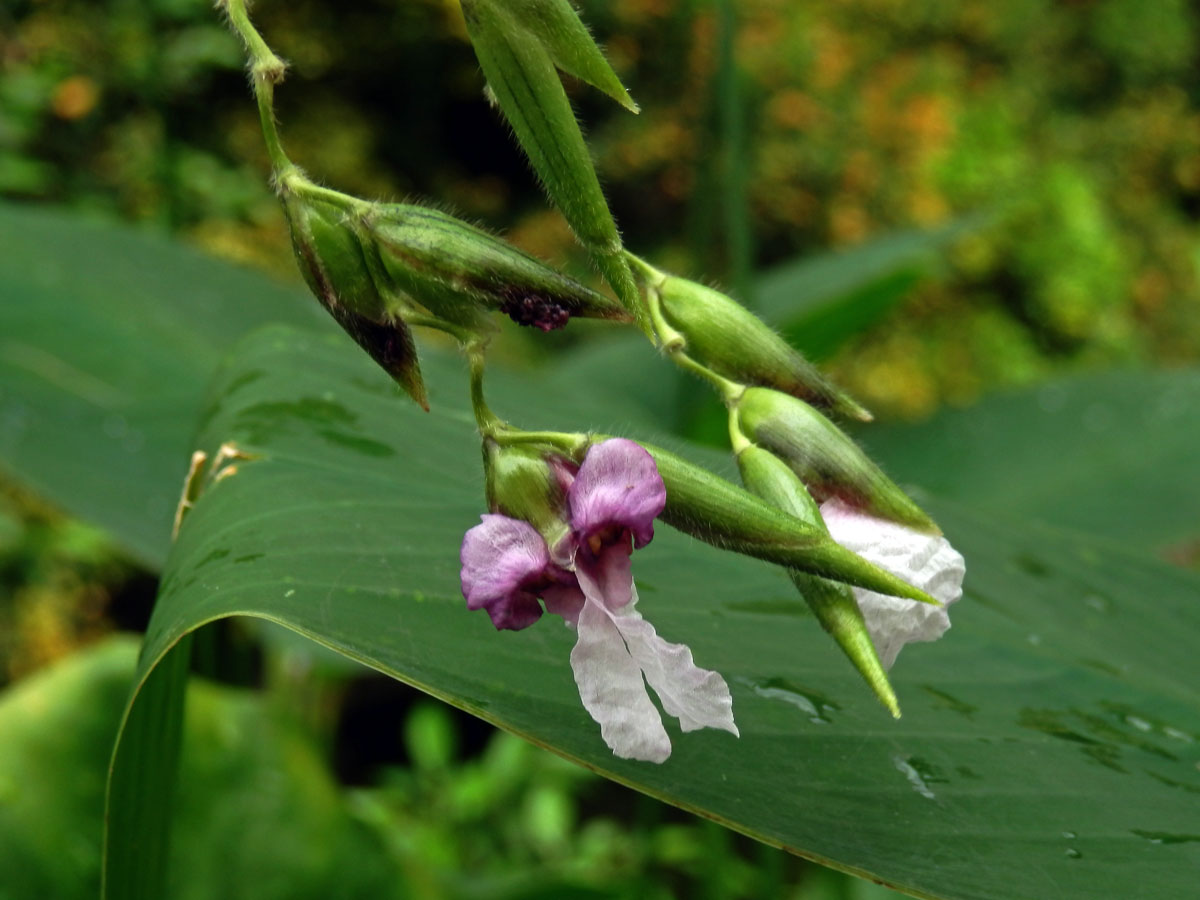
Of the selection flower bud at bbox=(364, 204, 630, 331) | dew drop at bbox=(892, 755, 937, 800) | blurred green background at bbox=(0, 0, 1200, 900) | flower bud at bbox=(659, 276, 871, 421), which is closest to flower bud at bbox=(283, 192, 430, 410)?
flower bud at bbox=(364, 204, 630, 331)

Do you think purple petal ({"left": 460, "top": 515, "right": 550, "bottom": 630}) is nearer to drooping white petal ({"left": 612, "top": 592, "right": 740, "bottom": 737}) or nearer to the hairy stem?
drooping white petal ({"left": 612, "top": 592, "right": 740, "bottom": 737})

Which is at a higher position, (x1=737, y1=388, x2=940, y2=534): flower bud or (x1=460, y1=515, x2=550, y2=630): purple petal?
(x1=737, y1=388, x2=940, y2=534): flower bud

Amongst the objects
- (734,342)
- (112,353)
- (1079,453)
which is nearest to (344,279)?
(734,342)

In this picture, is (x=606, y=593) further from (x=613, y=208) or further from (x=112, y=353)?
(x=613, y=208)

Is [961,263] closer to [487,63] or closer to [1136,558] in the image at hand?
[1136,558]

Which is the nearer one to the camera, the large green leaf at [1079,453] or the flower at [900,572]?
the flower at [900,572]

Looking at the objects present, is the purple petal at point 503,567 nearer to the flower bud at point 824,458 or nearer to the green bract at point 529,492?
the green bract at point 529,492

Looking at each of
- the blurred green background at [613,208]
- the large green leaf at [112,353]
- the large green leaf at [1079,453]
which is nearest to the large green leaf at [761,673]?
the large green leaf at [112,353]
